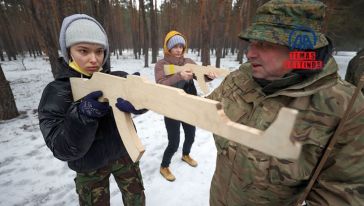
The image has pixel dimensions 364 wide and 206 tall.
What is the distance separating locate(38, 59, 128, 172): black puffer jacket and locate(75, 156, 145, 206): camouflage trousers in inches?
5.1

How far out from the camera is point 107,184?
1853 mm

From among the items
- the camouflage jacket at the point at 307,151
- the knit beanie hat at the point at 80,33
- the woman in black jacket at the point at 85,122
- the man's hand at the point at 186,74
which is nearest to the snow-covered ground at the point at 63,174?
the woman in black jacket at the point at 85,122

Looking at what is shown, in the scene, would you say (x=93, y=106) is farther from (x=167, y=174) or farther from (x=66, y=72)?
(x=167, y=174)

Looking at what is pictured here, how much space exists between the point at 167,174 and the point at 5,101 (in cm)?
481

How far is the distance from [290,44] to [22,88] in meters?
11.1

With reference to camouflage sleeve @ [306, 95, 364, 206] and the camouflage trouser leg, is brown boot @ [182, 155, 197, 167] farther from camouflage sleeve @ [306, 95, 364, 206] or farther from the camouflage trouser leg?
camouflage sleeve @ [306, 95, 364, 206]

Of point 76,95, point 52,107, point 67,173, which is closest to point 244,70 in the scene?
point 76,95

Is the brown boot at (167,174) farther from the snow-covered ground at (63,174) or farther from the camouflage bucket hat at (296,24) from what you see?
the camouflage bucket hat at (296,24)

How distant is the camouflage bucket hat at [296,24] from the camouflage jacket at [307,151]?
6.8 inches

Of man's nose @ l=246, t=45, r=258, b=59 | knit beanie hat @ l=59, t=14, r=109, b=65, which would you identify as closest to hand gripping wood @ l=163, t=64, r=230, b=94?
man's nose @ l=246, t=45, r=258, b=59

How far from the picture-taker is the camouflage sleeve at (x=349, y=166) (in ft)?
2.98

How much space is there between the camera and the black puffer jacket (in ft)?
3.84

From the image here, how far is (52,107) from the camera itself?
4.26 ft

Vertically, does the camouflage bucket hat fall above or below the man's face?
above
